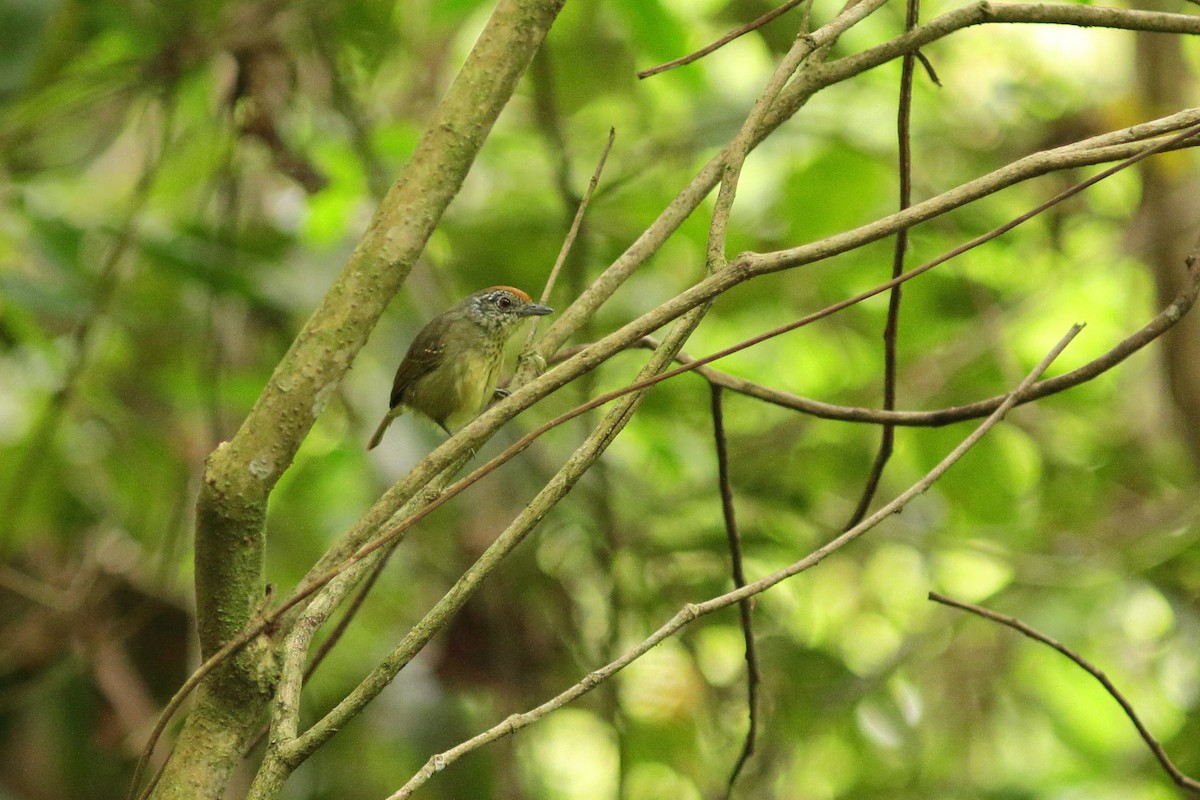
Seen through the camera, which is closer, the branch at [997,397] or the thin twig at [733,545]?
the branch at [997,397]

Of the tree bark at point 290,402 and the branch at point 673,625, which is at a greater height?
the tree bark at point 290,402

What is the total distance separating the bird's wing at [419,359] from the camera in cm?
362

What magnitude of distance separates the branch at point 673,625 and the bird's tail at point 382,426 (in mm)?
2417

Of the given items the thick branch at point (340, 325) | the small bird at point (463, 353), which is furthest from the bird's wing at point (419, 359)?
the thick branch at point (340, 325)

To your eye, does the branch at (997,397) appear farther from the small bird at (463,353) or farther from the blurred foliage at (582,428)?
the small bird at (463,353)

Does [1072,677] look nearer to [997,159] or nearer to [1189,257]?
[997,159]

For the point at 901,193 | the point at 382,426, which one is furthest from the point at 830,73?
the point at 382,426

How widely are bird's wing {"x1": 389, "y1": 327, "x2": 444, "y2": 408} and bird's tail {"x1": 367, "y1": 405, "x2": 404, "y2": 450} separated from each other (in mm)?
144

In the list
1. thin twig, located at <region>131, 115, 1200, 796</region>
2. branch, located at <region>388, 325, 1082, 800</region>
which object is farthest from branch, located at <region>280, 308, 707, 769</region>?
branch, located at <region>388, 325, 1082, 800</region>

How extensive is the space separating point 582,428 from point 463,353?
1.62ft

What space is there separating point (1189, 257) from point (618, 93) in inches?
107

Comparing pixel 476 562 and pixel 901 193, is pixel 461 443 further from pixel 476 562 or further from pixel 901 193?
pixel 901 193

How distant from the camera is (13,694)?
13.5 feet

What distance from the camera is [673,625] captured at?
1.43m
